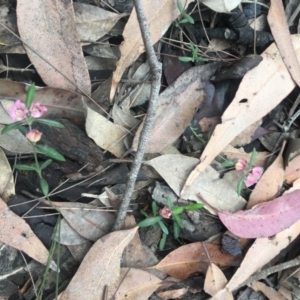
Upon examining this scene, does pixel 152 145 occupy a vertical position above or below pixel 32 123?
below

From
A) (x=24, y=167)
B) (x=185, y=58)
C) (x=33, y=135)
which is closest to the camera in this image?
(x=33, y=135)

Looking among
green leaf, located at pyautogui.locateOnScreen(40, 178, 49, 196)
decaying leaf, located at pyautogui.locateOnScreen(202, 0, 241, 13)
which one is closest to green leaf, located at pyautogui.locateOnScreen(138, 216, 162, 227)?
green leaf, located at pyautogui.locateOnScreen(40, 178, 49, 196)

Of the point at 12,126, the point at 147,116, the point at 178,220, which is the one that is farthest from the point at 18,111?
the point at 178,220

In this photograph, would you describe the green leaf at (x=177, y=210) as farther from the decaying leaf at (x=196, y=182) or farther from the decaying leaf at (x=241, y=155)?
the decaying leaf at (x=241, y=155)

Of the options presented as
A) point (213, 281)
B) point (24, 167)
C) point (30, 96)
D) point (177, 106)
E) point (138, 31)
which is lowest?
point (213, 281)

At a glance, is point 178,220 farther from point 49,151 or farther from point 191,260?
point 49,151

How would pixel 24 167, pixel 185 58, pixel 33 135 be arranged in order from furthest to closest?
pixel 185 58 → pixel 24 167 → pixel 33 135

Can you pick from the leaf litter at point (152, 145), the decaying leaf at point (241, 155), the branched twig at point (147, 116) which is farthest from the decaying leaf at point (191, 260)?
the decaying leaf at point (241, 155)

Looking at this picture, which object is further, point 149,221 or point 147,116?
point 149,221
